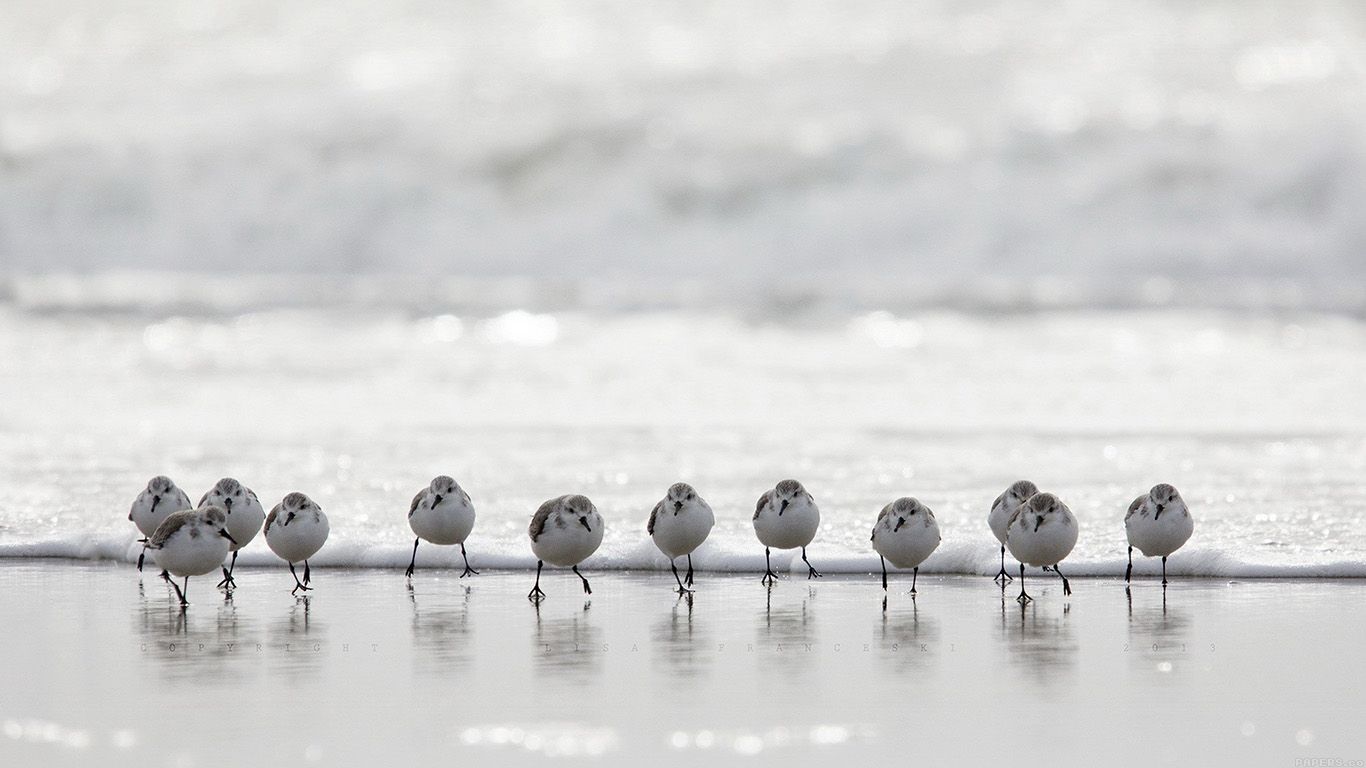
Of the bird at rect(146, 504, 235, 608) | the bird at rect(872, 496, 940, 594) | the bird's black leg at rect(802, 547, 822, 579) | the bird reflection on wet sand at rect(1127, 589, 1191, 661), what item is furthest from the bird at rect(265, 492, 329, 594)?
the bird reflection on wet sand at rect(1127, 589, 1191, 661)

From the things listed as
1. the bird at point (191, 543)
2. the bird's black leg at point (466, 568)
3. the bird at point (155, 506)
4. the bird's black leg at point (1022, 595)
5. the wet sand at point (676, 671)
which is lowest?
the wet sand at point (676, 671)

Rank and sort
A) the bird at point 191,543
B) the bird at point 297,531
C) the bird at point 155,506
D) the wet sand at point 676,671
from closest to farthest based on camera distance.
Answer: the wet sand at point 676,671
the bird at point 191,543
the bird at point 297,531
the bird at point 155,506

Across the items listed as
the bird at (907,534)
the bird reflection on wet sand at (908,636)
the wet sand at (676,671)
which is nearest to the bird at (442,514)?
the wet sand at (676,671)

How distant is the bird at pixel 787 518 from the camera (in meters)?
9.93

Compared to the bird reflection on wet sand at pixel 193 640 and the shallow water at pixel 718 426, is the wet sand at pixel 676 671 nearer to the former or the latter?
the bird reflection on wet sand at pixel 193 640

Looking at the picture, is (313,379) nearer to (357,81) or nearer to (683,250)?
(683,250)

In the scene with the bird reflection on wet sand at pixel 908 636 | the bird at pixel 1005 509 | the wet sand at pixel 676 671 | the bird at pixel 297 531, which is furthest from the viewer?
the bird at pixel 1005 509

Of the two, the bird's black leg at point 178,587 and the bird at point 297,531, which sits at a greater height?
the bird at point 297,531

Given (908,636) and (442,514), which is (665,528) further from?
(908,636)

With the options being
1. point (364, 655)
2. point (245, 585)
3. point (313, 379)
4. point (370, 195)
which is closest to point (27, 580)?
point (245, 585)

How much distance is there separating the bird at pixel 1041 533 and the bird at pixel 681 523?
1.70m

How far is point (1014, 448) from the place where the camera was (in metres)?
15.2

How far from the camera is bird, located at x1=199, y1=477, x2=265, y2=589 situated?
1024 centimetres

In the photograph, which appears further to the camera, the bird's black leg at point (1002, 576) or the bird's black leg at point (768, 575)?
the bird's black leg at point (768, 575)
